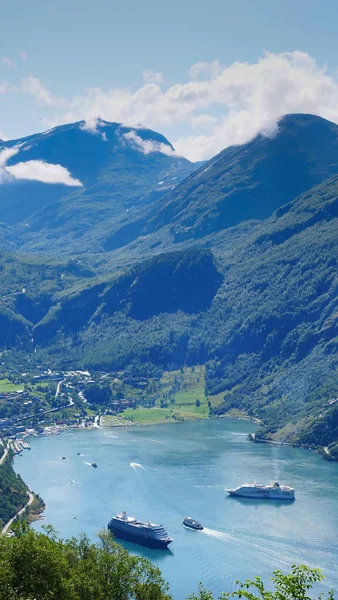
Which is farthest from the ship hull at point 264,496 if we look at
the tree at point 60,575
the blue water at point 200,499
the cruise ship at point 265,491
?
the tree at point 60,575

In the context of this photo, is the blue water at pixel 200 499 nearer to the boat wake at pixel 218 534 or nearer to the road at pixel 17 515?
the boat wake at pixel 218 534

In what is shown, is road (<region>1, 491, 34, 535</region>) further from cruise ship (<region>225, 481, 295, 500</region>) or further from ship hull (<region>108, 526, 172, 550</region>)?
cruise ship (<region>225, 481, 295, 500</region>)

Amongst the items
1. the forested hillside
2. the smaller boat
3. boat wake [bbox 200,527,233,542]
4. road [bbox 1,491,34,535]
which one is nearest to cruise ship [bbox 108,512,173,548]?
the smaller boat

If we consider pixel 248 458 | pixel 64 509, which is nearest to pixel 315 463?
pixel 248 458

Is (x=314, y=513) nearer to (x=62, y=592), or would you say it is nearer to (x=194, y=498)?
(x=194, y=498)

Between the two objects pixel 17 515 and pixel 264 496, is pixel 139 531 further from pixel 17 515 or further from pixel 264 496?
pixel 264 496
